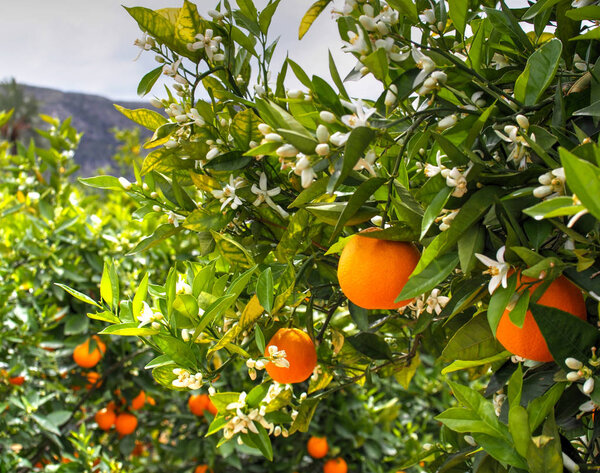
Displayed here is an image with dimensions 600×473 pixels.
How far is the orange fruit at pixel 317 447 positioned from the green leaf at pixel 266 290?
40.0 inches

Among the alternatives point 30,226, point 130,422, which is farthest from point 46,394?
point 30,226

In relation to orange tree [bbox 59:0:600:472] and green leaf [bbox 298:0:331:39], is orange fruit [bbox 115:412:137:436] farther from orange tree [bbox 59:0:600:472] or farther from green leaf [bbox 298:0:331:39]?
green leaf [bbox 298:0:331:39]

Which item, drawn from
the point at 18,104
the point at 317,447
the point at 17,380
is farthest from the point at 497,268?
the point at 18,104

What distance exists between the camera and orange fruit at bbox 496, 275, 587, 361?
1.31ft

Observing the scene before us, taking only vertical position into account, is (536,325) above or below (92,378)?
above

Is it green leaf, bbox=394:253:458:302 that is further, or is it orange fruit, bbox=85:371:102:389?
orange fruit, bbox=85:371:102:389

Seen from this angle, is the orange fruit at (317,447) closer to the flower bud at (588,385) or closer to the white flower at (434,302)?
the white flower at (434,302)

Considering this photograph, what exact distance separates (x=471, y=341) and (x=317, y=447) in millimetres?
1043

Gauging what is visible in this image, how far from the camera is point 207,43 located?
558mm

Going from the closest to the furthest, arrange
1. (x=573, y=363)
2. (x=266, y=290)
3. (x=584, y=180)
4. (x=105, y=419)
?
(x=584, y=180) < (x=573, y=363) < (x=266, y=290) < (x=105, y=419)

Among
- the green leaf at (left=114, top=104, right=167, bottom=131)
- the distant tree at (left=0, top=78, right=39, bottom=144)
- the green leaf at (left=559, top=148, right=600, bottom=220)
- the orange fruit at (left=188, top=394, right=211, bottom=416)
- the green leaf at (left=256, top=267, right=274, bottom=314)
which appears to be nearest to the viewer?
the green leaf at (left=559, top=148, right=600, bottom=220)

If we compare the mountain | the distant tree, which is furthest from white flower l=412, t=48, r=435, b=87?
the mountain

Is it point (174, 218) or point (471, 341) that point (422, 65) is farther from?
point (174, 218)

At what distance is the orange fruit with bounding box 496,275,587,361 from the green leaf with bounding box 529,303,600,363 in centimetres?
2
